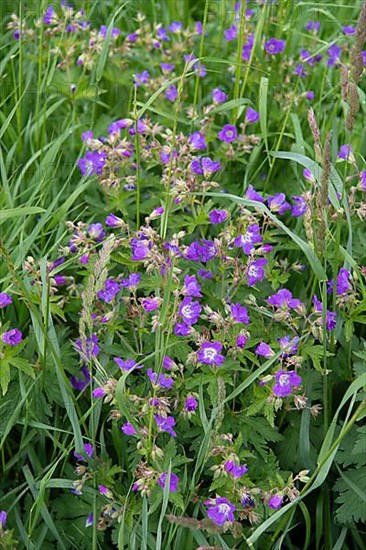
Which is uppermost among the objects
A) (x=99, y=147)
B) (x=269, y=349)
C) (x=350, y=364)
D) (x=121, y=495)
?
(x=99, y=147)

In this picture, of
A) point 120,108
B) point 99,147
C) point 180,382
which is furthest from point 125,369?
point 120,108

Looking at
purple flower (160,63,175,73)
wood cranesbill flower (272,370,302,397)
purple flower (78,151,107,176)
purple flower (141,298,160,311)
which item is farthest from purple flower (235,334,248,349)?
purple flower (160,63,175,73)

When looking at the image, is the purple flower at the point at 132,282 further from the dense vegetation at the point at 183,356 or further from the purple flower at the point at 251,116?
the purple flower at the point at 251,116

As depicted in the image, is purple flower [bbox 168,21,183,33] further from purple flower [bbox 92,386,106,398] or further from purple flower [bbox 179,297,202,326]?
purple flower [bbox 92,386,106,398]

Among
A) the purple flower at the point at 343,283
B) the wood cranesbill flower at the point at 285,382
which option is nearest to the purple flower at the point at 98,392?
the wood cranesbill flower at the point at 285,382

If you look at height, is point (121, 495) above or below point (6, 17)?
below

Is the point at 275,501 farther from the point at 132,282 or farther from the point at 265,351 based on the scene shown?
the point at 132,282

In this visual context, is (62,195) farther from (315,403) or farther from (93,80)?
(315,403)

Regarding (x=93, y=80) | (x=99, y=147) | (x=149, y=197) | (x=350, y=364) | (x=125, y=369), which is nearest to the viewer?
(x=125, y=369)
